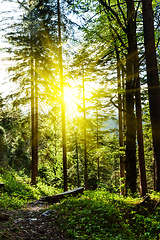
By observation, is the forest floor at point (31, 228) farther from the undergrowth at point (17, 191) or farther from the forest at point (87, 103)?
the undergrowth at point (17, 191)

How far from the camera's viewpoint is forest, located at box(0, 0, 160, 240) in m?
5.44

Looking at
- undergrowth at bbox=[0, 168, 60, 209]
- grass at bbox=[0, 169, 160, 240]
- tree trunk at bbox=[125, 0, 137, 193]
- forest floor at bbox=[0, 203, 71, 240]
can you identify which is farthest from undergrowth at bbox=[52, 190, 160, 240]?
undergrowth at bbox=[0, 168, 60, 209]

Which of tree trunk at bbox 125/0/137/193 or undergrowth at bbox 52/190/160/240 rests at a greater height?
tree trunk at bbox 125/0/137/193

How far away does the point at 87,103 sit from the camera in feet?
39.4

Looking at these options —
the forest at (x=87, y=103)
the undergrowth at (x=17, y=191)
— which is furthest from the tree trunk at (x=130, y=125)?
the undergrowth at (x=17, y=191)

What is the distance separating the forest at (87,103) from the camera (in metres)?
5.44

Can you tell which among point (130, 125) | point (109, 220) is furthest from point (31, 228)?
point (130, 125)

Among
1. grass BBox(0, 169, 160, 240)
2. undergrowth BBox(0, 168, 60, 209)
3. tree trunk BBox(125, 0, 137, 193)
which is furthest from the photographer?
undergrowth BBox(0, 168, 60, 209)

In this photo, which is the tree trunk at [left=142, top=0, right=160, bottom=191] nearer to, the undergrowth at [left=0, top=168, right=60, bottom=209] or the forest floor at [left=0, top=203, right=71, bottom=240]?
the forest floor at [left=0, top=203, right=71, bottom=240]

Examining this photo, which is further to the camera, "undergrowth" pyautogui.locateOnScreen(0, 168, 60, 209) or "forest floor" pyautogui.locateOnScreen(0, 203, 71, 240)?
"undergrowth" pyautogui.locateOnScreen(0, 168, 60, 209)

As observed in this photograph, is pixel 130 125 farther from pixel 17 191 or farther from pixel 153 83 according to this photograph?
pixel 17 191

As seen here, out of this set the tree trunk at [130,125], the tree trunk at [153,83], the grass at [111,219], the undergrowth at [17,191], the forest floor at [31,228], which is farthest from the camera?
the undergrowth at [17,191]

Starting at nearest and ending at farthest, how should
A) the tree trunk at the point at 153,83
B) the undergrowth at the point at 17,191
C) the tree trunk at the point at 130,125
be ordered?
the tree trunk at the point at 153,83, the tree trunk at the point at 130,125, the undergrowth at the point at 17,191

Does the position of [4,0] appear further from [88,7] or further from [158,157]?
Answer: [158,157]
